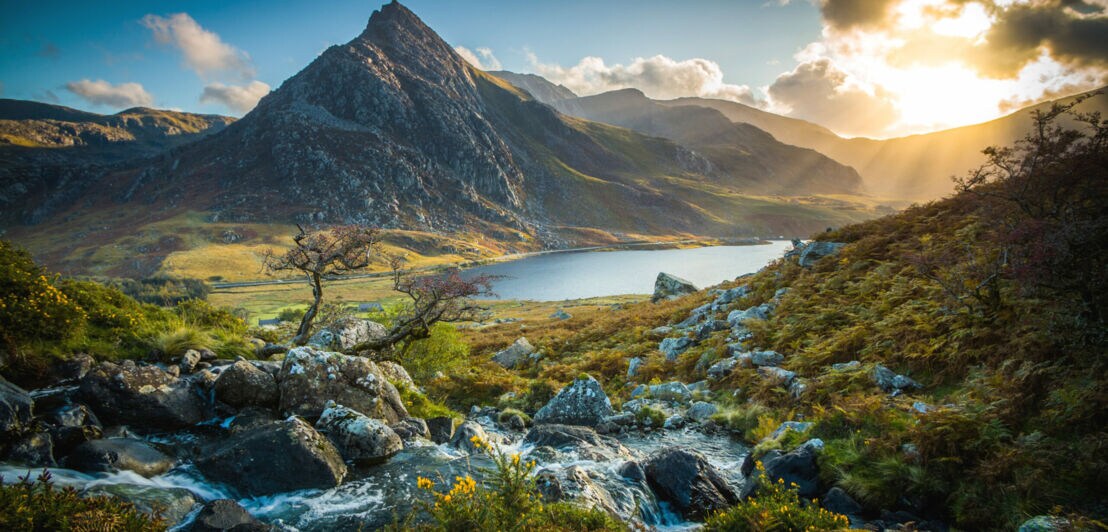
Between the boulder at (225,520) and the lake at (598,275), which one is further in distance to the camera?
the lake at (598,275)

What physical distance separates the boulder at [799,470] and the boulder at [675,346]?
1111 centimetres

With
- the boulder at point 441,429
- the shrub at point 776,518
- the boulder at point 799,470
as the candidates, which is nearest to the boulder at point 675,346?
Answer: the boulder at point 799,470

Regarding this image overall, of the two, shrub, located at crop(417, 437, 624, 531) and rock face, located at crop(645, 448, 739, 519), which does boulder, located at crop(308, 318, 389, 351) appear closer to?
rock face, located at crop(645, 448, 739, 519)

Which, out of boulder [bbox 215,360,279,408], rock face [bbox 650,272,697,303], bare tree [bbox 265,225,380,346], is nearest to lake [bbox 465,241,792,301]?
rock face [bbox 650,272,697,303]

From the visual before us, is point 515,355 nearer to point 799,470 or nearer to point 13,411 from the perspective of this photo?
point 799,470

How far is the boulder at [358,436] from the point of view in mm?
9844

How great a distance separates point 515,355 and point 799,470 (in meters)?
20.6

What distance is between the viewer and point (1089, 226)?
857 cm

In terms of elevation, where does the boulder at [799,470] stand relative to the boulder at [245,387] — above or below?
below

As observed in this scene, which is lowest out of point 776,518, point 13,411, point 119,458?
point 119,458

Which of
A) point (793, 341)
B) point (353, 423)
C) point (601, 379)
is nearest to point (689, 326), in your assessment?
point (601, 379)

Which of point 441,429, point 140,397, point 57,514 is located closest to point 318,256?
point 140,397

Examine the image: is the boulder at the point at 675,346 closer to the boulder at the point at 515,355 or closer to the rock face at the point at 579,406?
the rock face at the point at 579,406

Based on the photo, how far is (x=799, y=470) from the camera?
30.0 feet
